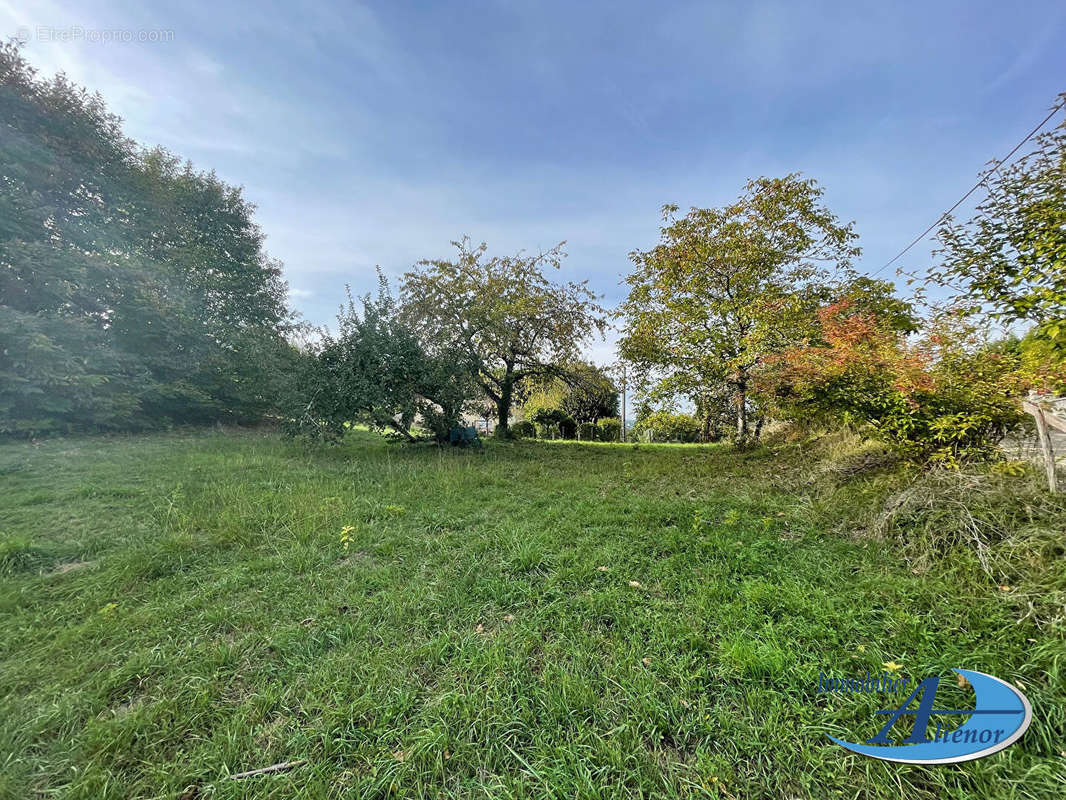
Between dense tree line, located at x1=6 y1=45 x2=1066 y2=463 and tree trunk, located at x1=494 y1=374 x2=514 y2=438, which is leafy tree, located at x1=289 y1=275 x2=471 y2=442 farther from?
tree trunk, located at x1=494 y1=374 x2=514 y2=438

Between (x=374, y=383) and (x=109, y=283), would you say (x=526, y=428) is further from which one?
(x=109, y=283)

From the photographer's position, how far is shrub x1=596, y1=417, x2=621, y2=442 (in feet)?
51.8

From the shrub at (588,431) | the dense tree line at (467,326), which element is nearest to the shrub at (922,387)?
the dense tree line at (467,326)

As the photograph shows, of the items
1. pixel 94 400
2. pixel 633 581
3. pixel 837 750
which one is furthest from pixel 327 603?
pixel 94 400

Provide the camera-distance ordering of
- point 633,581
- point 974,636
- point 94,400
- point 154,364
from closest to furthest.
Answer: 1. point 974,636
2. point 633,581
3. point 94,400
4. point 154,364

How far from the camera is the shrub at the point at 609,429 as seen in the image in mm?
15794

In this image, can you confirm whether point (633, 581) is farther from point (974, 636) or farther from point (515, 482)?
point (515, 482)

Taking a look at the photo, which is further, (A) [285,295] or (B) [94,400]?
(A) [285,295]

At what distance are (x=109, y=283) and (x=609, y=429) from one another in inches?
654

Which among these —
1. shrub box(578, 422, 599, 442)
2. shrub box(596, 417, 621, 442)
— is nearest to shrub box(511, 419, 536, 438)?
shrub box(578, 422, 599, 442)

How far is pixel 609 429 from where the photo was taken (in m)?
16.1

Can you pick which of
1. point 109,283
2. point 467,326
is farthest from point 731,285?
point 109,283

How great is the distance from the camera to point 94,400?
8.18 metres

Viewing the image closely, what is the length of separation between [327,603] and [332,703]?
799 mm
